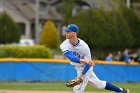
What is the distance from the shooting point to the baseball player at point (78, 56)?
34.5 feet

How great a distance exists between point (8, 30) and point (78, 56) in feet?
153

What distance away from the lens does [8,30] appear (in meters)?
57.0

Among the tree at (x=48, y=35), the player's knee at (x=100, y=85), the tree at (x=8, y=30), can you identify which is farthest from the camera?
the tree at (x=48, y=35)

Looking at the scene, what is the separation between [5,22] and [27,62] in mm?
32937

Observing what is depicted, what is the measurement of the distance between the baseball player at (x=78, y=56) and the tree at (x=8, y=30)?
149 ft

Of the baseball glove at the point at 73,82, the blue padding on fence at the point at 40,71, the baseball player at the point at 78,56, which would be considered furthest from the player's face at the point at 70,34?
the blue padding on fence at the point at 40,71

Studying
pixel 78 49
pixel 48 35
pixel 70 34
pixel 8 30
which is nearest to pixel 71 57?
pixel 78 49

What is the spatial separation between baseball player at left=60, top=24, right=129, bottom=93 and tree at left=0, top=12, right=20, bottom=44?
45491 millimetres

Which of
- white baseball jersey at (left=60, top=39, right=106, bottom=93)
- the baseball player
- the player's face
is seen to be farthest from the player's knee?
the player's face

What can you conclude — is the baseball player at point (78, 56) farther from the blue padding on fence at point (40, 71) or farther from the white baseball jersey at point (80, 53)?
the blue padding on fence at point (40, 71)

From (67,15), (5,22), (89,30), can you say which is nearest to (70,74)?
(89,30)

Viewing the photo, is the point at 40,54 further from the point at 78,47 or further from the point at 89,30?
the point at 78,47


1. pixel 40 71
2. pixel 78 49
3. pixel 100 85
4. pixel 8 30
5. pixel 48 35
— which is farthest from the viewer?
pixel 48 35

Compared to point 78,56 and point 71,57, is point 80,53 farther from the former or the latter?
point 71,57
